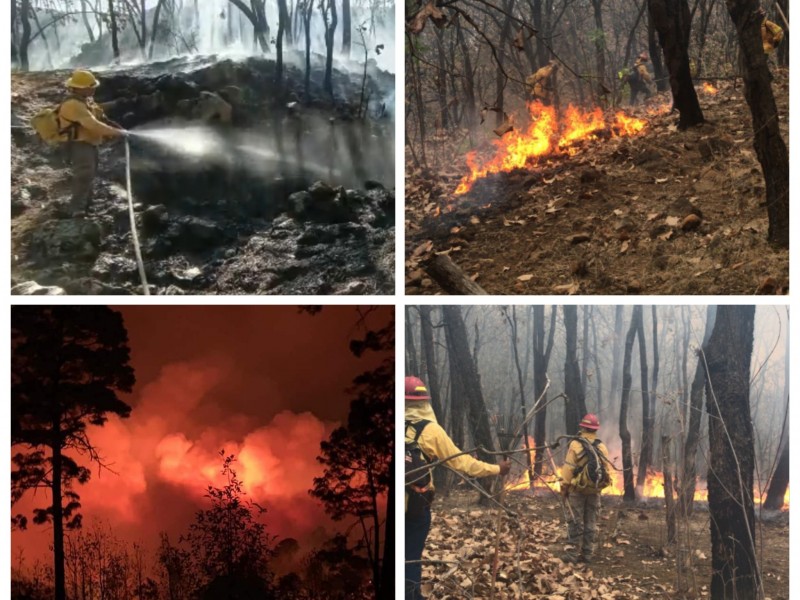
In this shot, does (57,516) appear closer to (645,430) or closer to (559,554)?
(559,554)

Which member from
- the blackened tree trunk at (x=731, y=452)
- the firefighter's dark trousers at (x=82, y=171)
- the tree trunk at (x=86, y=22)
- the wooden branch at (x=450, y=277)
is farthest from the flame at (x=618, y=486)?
the tree trunk at (x=86, y=22)

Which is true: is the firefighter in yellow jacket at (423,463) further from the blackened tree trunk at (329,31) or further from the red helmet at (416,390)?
the blackened tree trunk at (329,31)

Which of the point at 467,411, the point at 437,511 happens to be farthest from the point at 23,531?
the point at 467,411

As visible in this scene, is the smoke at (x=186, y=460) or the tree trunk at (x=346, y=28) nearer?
the smoke at (x=186, y=460)

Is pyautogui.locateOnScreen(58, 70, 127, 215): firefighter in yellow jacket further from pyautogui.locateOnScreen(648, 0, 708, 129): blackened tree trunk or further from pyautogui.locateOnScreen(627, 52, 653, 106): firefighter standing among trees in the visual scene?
pyautogui.locateOnScreen(648, 0, 708, 129): blackened tree trunk

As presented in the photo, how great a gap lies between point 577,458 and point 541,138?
1.39 m

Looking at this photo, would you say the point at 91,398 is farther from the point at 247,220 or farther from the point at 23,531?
the point at 247,220

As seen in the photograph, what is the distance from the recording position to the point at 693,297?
309 cm

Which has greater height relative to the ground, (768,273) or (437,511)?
(768,273)

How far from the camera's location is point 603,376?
313 cm

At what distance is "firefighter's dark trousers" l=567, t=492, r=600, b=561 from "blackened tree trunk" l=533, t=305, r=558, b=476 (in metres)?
0.21

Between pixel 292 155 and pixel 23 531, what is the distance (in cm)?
196

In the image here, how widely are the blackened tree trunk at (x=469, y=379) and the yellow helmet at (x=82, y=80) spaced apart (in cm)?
179

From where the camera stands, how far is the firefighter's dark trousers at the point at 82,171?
10.2ft
